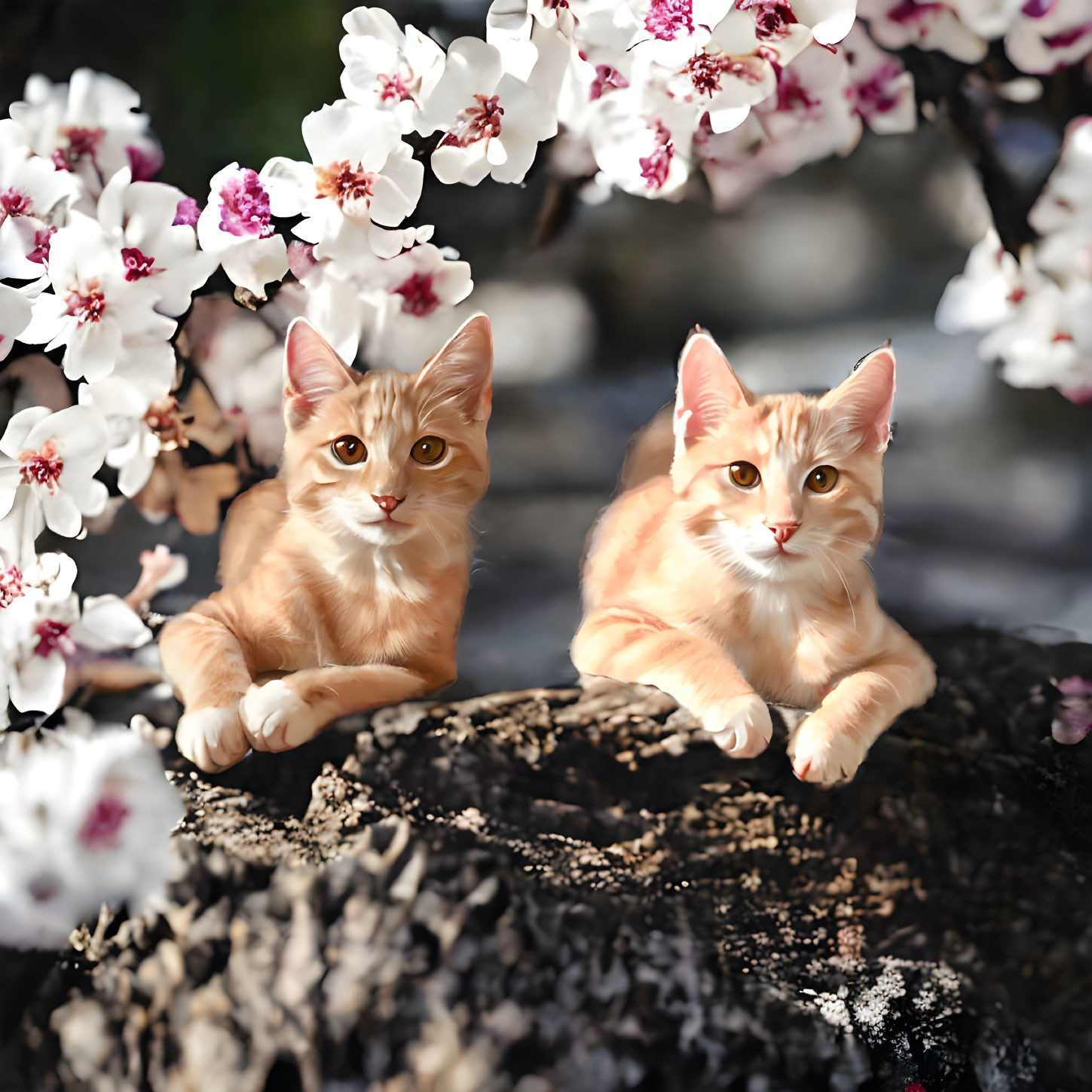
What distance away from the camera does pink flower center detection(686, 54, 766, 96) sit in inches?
36.0

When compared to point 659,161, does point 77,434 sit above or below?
below

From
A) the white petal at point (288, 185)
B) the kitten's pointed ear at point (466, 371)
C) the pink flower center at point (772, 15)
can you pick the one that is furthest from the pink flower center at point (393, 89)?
the pink flower center at point (772, 15)

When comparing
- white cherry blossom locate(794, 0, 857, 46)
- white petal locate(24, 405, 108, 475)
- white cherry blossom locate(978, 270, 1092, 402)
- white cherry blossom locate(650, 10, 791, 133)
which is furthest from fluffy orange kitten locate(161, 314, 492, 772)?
white cherry blossom locate(978, 270, 1092, 402)

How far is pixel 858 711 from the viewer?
880mm

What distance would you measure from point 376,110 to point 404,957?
2.84 feet

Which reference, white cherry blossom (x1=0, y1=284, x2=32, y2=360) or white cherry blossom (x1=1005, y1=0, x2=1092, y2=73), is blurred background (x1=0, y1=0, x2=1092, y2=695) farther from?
white cherry blossom (x1=0, y1=284, x2=32, y2=360)

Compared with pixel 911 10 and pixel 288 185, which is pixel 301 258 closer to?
pixel 288 185

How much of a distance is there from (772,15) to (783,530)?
0.50m

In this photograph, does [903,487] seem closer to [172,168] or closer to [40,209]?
[172,168]

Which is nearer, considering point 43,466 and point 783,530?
point 783,530

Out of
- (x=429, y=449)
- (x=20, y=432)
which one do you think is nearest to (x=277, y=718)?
(x=429, y=449)

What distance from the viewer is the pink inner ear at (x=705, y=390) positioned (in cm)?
92

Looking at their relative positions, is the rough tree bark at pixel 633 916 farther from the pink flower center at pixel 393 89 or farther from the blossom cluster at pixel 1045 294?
the pink flower center at pixel 393 89

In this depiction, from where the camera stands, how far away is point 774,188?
0.97 m
